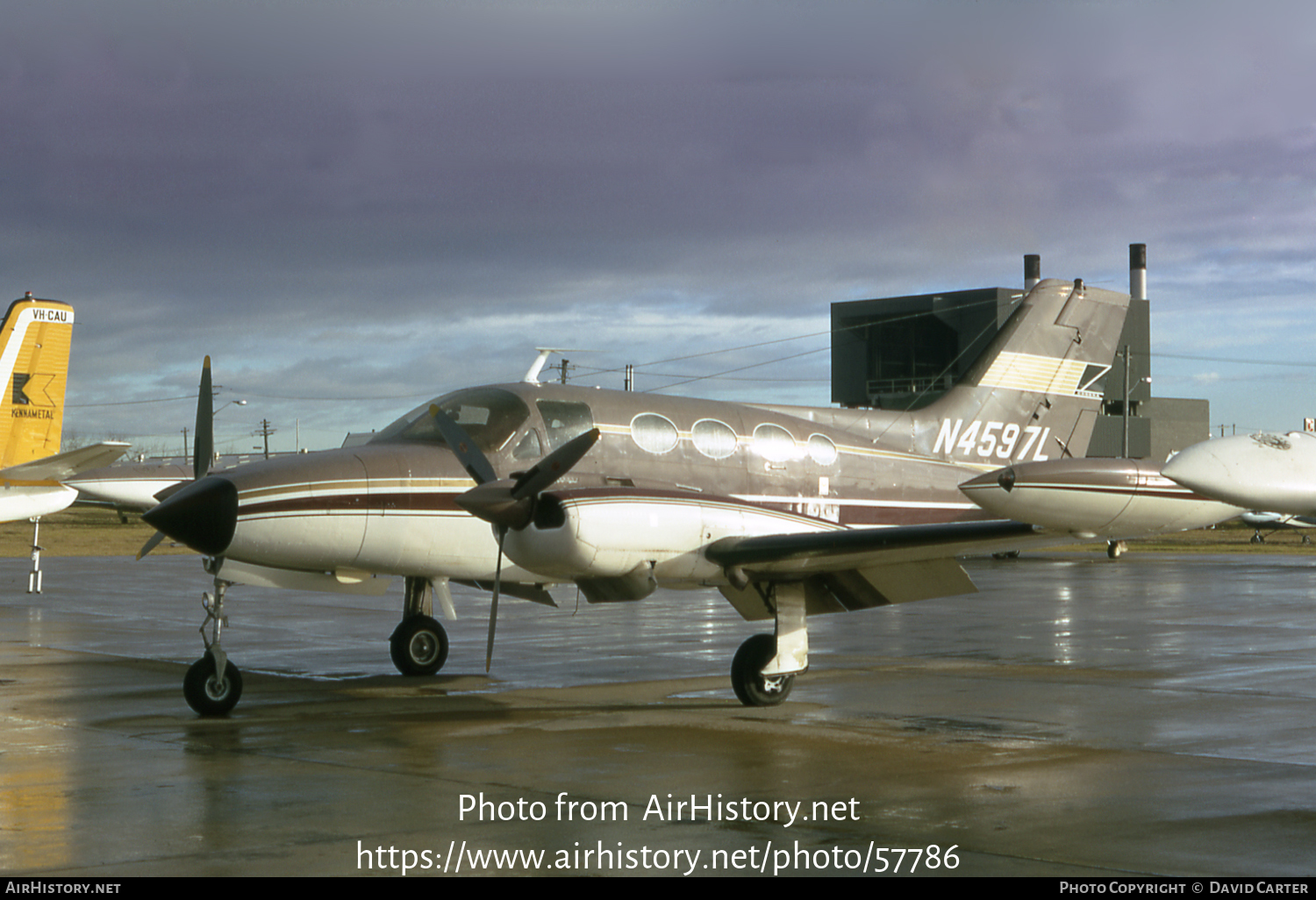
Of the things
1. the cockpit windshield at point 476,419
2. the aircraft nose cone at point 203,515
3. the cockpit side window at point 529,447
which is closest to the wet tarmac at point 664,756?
the aircraft nose cone at point 203,515

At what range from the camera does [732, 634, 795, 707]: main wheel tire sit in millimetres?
11836

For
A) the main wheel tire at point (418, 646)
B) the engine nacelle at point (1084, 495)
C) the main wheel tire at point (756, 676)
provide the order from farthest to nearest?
1. the main wheel tire at point (418, 646)
2. the main wheel tire at point (756, 676)
3. the engine nacelle at point (1084, 495)

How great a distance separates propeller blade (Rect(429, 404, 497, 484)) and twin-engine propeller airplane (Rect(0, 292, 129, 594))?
15671 mm

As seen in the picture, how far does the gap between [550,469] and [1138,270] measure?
7761 centimetres

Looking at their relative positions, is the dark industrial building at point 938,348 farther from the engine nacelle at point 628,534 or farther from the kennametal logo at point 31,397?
the engine nacelle at point 628,534

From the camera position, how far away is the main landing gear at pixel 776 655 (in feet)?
38.8

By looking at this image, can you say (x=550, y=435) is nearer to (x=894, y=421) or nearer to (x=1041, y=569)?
(x=894, y=421)

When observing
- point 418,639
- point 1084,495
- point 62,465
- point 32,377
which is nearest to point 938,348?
point 32,377

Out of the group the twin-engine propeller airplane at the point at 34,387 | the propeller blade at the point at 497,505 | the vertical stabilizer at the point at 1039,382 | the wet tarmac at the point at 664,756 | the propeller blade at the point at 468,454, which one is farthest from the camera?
the twin-engine propeller airplane at the point at 34,387

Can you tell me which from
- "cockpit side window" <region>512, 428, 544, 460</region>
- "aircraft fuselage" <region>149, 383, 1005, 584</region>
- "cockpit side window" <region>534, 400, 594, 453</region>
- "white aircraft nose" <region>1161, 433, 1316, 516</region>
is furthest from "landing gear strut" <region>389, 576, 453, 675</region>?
"white aircraft nose" <region>1161, 433, 1316, 516</region>

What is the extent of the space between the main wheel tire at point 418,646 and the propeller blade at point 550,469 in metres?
4.12

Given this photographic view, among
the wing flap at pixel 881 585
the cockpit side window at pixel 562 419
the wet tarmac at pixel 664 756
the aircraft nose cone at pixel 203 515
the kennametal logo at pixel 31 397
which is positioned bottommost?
the wet tarmac at pixel 664 756

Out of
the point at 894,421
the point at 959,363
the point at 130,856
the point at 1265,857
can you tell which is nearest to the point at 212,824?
the point at 130,856

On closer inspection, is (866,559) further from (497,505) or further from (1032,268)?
(1032,268)
